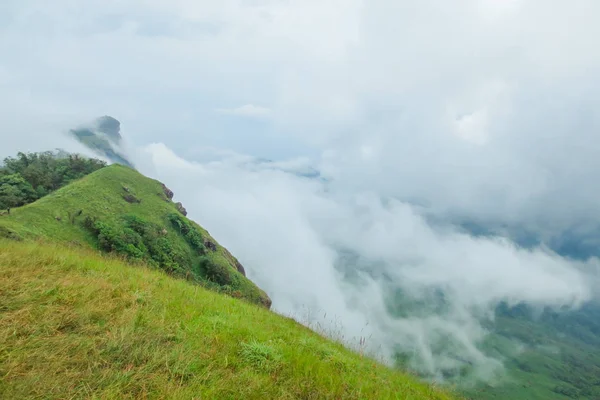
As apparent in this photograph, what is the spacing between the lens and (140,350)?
5066mm

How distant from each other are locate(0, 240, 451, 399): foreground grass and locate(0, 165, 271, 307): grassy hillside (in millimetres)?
19527

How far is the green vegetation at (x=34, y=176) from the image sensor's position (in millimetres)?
43213

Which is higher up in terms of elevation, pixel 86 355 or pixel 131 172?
pixel 131 172

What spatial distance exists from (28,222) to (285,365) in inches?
1573

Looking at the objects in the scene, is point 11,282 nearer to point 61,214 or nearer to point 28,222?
point 28,222

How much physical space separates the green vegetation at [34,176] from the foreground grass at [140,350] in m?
46.8

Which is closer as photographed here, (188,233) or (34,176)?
(34,176)

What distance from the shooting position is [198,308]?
7797 millimetres

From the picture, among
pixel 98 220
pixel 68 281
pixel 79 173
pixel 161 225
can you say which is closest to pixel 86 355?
pixel 68 281

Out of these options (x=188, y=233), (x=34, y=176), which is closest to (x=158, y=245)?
(x=188, y=233)

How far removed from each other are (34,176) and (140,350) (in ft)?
213

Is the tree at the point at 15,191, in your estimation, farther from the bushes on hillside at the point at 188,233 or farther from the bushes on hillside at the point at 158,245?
the bushes on hillside at the point at 188,233

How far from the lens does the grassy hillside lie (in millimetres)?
35469

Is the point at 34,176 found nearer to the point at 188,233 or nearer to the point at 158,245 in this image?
the point at 158,245
